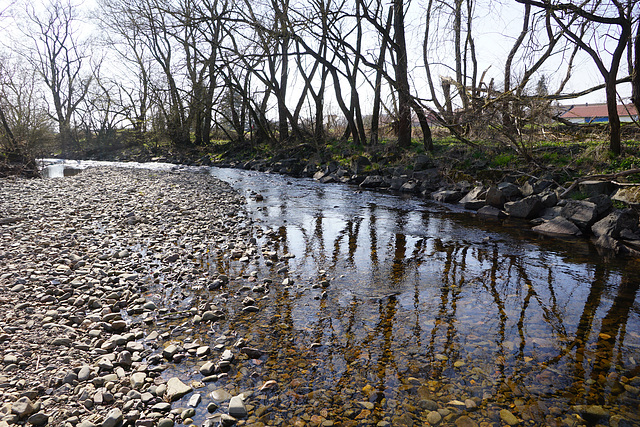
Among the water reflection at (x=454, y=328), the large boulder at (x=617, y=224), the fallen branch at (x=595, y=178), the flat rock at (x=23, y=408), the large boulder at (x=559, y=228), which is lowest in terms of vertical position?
the water reflection at (x=454, y=328)

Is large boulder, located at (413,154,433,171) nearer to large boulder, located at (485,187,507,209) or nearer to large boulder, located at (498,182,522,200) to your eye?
large boulder, located at (498,182,522,200)

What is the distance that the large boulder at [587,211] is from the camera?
8414 millimetres

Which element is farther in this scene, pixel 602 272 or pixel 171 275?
pixel 602 272

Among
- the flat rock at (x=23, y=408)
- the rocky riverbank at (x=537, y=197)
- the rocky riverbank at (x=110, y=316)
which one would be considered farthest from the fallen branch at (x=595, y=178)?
the flat rock at (x=23, y=408)

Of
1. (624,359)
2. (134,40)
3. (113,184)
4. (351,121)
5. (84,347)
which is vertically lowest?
(624,359)

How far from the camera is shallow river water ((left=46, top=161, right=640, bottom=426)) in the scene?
10.3 ft

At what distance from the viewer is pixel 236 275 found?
5797mm

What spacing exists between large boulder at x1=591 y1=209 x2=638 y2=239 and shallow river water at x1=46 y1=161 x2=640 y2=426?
0.65 m

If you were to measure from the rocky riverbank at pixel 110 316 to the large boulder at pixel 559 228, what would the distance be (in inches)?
248

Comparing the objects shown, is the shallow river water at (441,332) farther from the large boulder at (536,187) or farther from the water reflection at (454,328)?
the large boulder at (536,187)

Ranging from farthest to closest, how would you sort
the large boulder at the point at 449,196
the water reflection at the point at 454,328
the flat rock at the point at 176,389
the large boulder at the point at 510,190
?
the large boulder at the point at 449,196 → the large boulder at the point at 510,190 → the water reflection at the point at 454,328 → the flat rock at the point at 176,389

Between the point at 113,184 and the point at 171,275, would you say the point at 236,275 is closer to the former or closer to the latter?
the point at 171,275

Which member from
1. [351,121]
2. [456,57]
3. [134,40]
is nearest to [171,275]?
[351,121]

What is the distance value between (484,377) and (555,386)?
0.56 m
